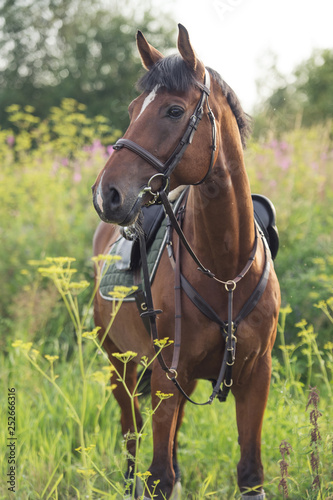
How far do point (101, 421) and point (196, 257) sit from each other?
227cm

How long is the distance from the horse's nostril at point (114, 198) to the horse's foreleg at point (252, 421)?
116 cm

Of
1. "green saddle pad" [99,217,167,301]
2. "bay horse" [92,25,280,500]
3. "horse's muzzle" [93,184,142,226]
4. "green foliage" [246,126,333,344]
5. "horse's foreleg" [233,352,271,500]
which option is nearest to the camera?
"horse's muzzle" [93,184,142,226]

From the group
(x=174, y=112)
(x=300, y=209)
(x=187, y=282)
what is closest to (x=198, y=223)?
(x=187, y=282)

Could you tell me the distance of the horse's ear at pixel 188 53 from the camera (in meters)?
1.98

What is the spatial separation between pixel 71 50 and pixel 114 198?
25344 mm

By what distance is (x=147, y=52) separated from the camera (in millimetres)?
2174

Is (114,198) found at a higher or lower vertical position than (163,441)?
higher

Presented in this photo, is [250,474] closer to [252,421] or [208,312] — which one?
[252,421]

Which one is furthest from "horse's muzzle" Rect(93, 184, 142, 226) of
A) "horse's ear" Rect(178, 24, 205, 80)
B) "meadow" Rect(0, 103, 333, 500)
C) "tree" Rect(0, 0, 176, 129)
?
"tree" Rect(0, 0, 176, 129)

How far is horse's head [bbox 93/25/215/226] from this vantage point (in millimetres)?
1905

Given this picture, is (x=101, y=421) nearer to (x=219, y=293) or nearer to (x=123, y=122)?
(x=219, y=293)

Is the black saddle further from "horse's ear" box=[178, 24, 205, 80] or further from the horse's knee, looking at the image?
the horse's knee

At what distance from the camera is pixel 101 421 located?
13.2 ft

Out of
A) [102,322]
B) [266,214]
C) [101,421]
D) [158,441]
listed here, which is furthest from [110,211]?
[101,421]
